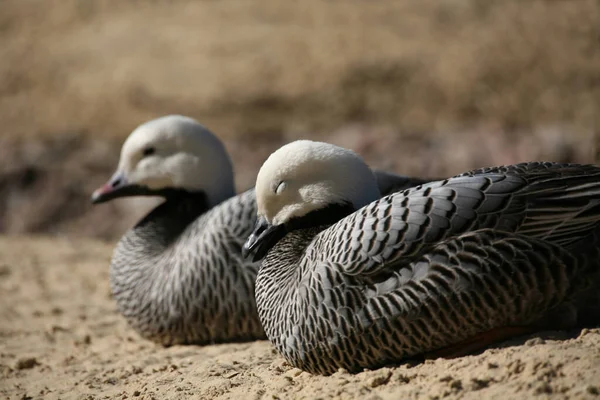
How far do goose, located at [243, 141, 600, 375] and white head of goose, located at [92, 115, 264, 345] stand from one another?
1.36m

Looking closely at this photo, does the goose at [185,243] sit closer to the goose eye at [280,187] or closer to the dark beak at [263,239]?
the dark beak at [263,239]

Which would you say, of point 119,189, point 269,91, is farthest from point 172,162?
point 269,91

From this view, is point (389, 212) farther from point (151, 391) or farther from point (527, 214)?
point (151, 391)

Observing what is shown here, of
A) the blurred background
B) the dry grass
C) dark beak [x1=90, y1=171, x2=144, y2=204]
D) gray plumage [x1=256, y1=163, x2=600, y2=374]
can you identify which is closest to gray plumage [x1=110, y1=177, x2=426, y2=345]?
dark beak [x1=90, y1=171, x2=144, y2=204]

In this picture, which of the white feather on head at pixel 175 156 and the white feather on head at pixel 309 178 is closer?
the white feather on head at pixel 309 178

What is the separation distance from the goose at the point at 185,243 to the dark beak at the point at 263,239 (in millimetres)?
789

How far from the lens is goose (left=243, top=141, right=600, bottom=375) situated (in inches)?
149

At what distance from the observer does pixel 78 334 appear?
613cm

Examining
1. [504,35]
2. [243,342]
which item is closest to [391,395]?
[243,342]

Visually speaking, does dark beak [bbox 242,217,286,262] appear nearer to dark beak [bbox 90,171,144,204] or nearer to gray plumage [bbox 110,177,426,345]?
gray plumage [bbox 110,177,426,345]

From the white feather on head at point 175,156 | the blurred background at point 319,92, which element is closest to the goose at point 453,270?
the white feather on head at point 175,156

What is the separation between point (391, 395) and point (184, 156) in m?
2.99

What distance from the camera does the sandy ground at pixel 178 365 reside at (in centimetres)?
351

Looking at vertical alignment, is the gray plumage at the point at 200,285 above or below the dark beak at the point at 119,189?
below
